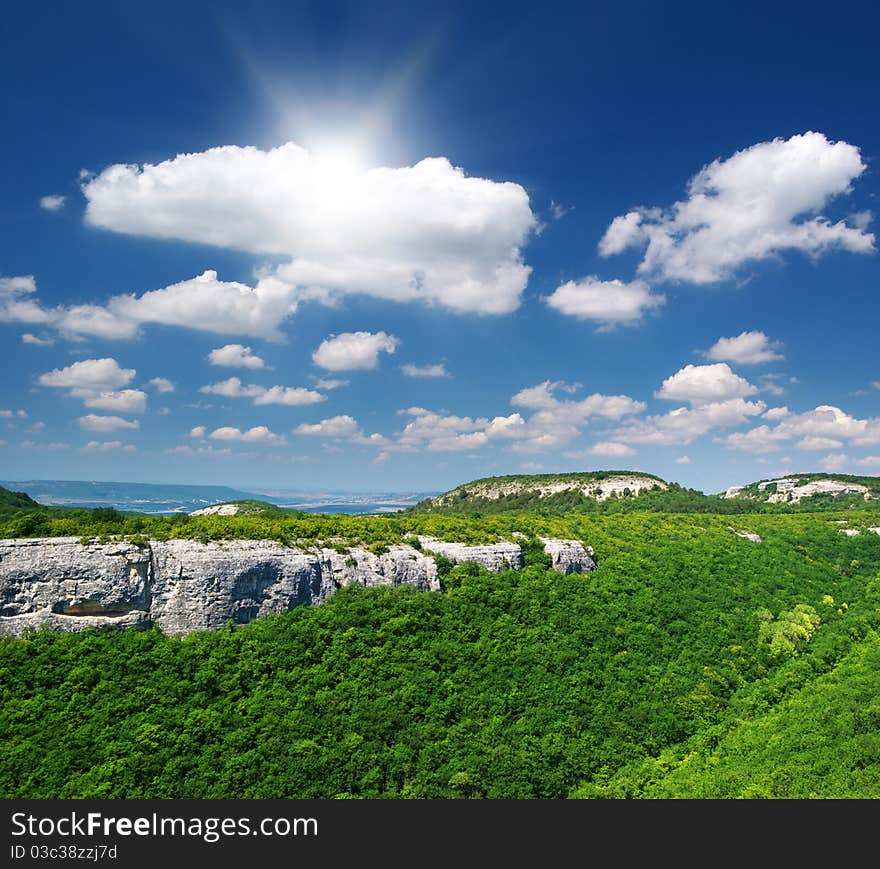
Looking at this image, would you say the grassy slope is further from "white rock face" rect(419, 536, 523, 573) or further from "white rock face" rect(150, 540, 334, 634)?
"white rock face" rect(419, 536, 523, 573)

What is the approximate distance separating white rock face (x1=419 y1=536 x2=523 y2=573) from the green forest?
1328mm

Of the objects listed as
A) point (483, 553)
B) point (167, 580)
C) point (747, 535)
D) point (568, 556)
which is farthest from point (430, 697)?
point (747, 535)

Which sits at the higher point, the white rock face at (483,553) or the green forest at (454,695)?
the white rock face at (483,553)

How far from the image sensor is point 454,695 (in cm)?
3491

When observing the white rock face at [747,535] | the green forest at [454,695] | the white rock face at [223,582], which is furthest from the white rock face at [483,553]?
the white rock face at [747,535]

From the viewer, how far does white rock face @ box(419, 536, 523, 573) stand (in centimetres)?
4731

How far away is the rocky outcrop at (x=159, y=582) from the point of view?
32.7 meters

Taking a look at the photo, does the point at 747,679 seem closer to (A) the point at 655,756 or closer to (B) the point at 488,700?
(A) the point at 655,756

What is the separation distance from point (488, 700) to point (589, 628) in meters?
11.7

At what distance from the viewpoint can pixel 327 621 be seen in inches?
1500

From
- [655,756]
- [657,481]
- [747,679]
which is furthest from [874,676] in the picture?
[657,481]

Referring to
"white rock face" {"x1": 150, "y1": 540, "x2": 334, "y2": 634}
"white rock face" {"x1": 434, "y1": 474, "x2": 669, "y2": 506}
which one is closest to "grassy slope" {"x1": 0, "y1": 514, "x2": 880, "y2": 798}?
"white rock face" {"x1": 150, "y1": 540, "x2": 334, "y2": 634}

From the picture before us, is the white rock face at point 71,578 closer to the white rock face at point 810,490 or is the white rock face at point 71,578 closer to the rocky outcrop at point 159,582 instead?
the rocky outcrop at point 159,582

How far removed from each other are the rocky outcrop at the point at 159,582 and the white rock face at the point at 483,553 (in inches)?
319
